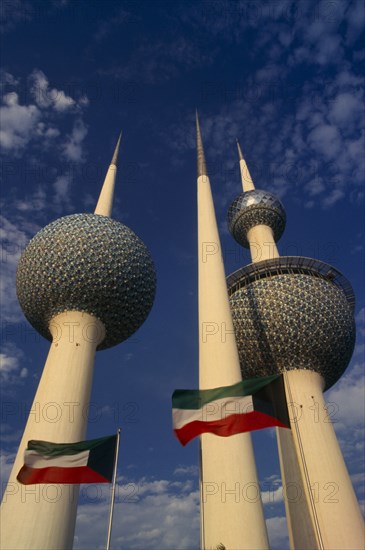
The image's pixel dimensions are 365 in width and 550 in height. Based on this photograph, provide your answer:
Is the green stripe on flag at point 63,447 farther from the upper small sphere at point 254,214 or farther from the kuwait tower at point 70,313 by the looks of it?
the upper small sphere at point 254,214

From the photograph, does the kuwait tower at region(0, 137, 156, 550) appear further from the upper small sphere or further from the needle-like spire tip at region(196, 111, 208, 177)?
the upper small sphere

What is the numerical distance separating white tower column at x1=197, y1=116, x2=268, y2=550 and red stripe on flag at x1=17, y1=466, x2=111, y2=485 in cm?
411

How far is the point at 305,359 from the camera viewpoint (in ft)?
125

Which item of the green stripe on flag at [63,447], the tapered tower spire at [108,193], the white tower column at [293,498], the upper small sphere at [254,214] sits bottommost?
the green stripe on flag at [63,447]

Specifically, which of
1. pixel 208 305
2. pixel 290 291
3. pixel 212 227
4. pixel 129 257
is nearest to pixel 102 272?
pixel 129 257

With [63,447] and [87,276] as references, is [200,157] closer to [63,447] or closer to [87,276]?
[87,276]

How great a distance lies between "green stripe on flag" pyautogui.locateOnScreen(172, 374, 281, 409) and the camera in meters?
15.4

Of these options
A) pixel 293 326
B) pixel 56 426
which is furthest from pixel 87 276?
pixel 293 326

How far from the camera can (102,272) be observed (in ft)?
111

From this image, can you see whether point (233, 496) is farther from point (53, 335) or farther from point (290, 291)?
point (290, 291)

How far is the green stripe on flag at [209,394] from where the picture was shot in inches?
606

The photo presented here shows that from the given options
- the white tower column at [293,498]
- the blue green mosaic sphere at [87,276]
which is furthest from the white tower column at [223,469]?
the white tower column at [293,498]

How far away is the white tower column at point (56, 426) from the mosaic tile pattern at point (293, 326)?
14.8 m

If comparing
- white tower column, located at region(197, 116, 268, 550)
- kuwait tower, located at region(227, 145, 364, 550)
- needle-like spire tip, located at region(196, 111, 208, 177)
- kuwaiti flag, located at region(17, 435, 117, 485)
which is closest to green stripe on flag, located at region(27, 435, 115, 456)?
kuwaiti flag, located at region(17, 435, 117, 485)
